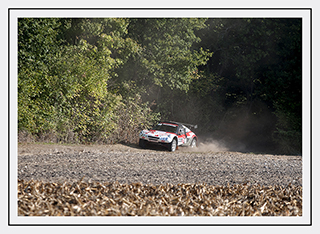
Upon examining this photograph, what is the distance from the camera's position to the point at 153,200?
500cm

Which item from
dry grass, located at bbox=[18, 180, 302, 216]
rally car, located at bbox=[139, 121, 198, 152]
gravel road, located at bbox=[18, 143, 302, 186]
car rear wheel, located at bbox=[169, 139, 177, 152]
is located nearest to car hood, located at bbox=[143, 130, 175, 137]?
rally car, located at bbox=[139, 121, 198, 152]

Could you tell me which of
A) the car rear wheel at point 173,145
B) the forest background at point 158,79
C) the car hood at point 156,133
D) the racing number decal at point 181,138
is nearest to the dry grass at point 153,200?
the forest background at point 158,79

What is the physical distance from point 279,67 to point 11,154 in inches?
699

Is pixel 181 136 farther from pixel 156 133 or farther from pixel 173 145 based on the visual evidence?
pixel 156 133

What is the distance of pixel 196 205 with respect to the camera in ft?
16.1

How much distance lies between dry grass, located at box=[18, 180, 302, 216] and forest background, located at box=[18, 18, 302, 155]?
24.3ft

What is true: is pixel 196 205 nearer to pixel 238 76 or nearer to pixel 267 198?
pixel 267 198

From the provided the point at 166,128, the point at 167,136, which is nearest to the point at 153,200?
the point at 167,136

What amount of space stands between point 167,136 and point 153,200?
883 cm

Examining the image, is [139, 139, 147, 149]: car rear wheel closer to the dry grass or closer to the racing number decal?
the racing number decal

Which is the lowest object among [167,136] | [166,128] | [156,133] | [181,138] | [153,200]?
[153,200]

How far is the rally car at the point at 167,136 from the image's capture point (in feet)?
45.2

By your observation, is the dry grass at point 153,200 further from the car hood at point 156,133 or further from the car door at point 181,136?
the car door at point 181,136

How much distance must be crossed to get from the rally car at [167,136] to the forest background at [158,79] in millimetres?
1917
